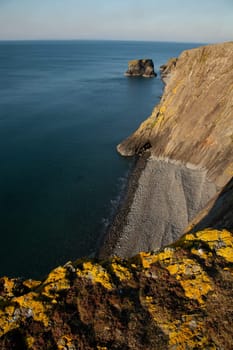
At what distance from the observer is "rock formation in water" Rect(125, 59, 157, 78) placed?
113m

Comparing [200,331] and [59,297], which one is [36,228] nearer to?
[59,297]

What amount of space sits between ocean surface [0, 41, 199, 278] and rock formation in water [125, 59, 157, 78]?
41.1 meters

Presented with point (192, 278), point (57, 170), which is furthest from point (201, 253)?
point (57, 170)

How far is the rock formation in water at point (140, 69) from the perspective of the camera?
11312 centimetres

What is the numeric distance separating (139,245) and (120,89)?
72.6m

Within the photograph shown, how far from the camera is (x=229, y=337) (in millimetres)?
7332

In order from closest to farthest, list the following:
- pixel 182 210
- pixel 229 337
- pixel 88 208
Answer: pixel 229 337 < pixel 182 210 < pixel 88 208

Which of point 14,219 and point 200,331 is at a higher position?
point 200,331

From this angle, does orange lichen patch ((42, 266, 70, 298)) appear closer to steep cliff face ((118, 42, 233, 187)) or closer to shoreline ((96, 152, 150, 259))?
shoreline ((96, 152, 150, 259))

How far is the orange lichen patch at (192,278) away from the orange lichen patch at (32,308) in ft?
15.1

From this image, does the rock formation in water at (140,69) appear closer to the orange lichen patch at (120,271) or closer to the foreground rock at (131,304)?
the foreground rock at (131,304)

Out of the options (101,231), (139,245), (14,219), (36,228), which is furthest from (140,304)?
(14,219)

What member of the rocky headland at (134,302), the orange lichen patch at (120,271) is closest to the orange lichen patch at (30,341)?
the rocky headland at (134,302)

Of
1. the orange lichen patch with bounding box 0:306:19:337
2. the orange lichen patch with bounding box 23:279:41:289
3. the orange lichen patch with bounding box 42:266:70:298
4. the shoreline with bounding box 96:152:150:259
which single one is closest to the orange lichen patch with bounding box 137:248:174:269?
the orange lichen patch with bounding box 42:266:70:298
